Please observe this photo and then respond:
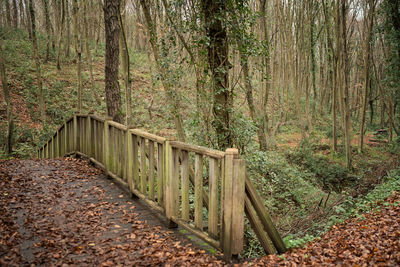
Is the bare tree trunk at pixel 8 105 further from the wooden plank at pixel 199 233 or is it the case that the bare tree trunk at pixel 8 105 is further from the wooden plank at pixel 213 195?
the wooden plank at pixel 213 195

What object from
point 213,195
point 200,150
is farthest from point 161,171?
point 213,195

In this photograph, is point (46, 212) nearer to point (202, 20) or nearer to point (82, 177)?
point (82, 177)

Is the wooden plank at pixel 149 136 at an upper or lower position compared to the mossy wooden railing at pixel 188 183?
upper

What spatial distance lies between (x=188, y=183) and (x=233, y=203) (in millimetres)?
980

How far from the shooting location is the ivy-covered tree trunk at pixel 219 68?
6.30m

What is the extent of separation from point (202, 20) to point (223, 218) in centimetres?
436

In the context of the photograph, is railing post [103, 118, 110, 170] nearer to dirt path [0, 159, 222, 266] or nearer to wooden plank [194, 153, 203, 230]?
dirt path [0, 159, 222, 266]

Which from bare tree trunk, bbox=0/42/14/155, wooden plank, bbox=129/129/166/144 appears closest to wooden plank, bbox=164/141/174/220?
wooden plank, bbox=129/129/166/144

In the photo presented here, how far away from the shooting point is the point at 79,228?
430 centimetres

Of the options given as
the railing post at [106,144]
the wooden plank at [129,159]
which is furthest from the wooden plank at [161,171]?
the railing post at [106,144]

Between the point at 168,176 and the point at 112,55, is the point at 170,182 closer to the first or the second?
the point at 168,176

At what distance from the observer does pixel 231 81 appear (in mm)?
6707

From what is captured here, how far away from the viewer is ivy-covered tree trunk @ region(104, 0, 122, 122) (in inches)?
338

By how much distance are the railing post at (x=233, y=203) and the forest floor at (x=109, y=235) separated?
274 mm
